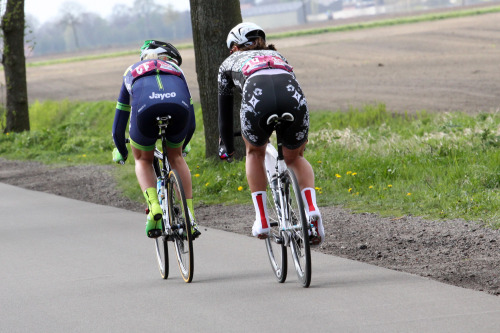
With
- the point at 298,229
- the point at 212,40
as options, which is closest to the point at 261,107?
the point at 298,229

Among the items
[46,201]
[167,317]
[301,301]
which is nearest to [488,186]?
[301,301]

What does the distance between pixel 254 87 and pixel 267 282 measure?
1487mm

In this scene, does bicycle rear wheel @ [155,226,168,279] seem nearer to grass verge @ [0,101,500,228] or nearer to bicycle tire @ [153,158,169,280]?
bicycle tire @ [153,158,169,280]

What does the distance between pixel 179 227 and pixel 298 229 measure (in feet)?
3.53

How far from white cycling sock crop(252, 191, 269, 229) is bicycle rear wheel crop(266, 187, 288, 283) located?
2.8 inches

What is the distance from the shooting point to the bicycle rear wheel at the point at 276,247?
6262mm

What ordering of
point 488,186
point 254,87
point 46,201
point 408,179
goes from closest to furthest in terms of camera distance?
1. point 254,87
2. point 488,186
3. point 408,179
4. point 46,201

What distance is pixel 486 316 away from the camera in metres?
5.02

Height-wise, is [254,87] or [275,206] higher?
[254,87]

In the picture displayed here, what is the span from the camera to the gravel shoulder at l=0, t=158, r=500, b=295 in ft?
20.5

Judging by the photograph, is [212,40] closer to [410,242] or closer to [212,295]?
[410,242]

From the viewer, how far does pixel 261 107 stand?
19.8ft

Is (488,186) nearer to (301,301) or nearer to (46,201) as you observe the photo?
(301,301)

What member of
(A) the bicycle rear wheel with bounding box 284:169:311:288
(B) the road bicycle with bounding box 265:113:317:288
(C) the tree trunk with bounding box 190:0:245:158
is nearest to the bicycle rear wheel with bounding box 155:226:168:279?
(B) the road bicycle with bounding box 265:113:317:288
